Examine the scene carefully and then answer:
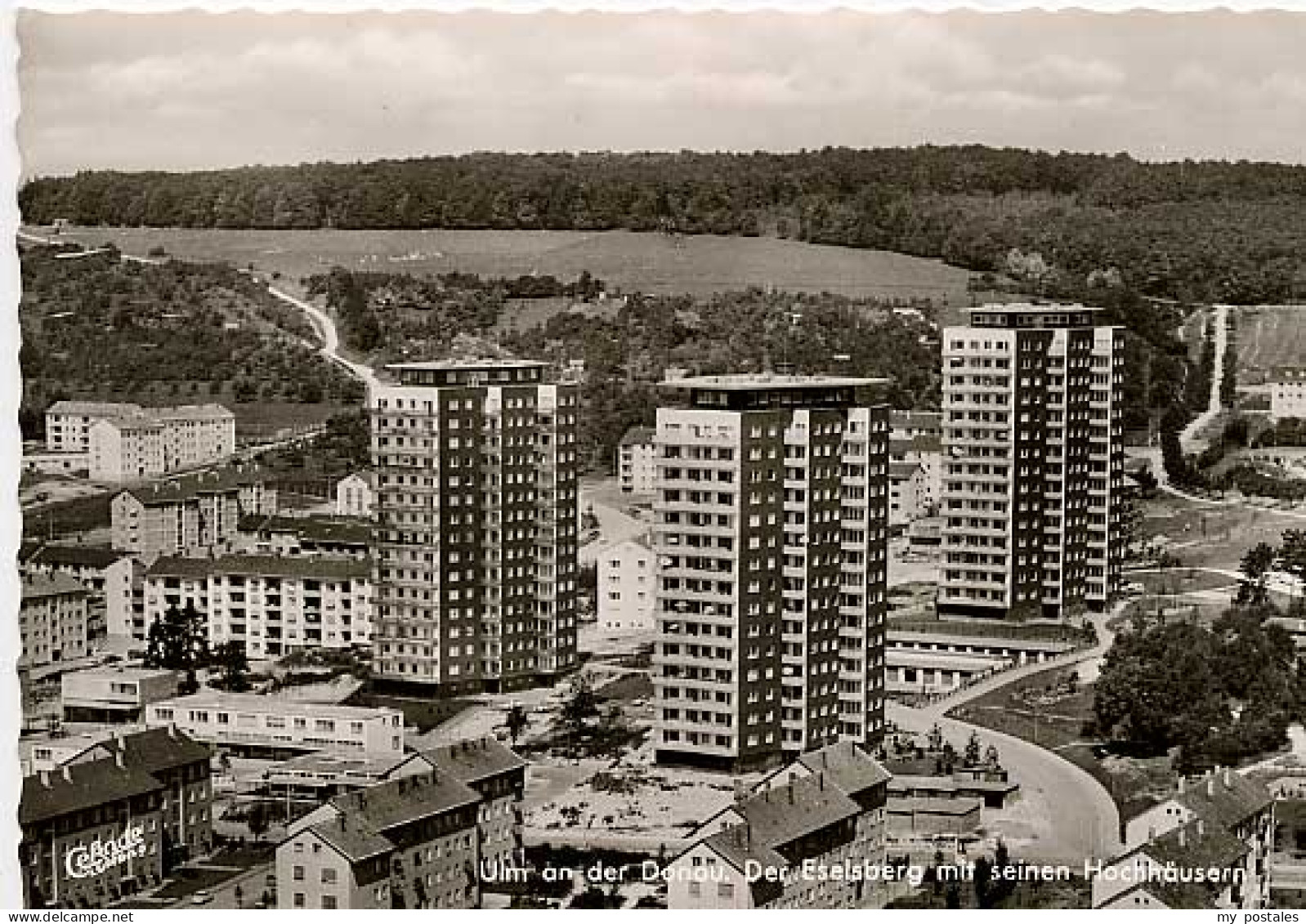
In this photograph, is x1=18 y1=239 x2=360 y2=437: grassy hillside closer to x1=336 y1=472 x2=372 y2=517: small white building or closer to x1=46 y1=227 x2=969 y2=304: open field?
x1=46 y1=227 x2=969 y2=304: open field

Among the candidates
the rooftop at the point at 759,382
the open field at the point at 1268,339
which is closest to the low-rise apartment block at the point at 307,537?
the rooftop at the point at 759,382

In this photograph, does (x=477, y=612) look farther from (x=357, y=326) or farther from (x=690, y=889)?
(x=690, y=889)

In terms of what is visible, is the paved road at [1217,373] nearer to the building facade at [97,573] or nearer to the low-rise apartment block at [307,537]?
the low-rise apartment block at [307,537]

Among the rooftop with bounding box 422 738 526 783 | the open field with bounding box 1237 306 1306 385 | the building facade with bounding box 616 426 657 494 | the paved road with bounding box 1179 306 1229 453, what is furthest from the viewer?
the building facade with bounding box 616 426 657 494

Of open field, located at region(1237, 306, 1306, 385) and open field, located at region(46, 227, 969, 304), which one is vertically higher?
open field, located at region(46, 227, 969, 304)

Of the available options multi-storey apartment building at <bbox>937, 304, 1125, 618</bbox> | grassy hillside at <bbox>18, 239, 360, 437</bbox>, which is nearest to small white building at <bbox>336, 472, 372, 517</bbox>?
grassy hillside at <bbox>18, 239, 360, 437</bbox>

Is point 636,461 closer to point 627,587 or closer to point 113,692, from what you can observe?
point 627,587
